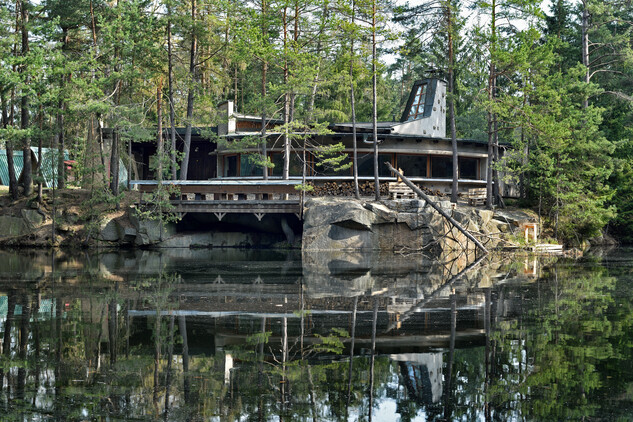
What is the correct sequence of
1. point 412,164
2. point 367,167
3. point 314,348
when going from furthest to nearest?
point 412,164 < point 367,167 < point 314,348

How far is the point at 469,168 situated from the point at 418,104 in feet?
16.0

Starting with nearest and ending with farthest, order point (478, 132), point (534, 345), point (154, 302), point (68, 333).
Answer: point (534, 345), point (68, 333), point (154, 302), point (478, 132)

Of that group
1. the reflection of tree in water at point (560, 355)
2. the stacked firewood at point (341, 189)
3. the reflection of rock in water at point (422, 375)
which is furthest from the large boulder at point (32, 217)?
the reflection of rock in water at point (422, 375)

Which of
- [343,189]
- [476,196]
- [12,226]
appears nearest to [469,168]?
[476,196]

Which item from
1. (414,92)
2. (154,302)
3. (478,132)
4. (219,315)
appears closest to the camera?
(219,315)

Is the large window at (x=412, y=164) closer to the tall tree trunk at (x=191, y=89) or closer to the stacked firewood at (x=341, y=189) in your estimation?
the stacked firewood at (x=341, y=189)

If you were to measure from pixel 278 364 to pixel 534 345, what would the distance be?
372cm

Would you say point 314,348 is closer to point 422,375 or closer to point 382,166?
point 422,375

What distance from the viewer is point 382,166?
33938 mm

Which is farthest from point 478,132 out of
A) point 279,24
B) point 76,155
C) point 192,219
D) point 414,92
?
point 76,155

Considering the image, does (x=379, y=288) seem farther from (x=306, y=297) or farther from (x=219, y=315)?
(x=219, y=315)

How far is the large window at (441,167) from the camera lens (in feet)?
113

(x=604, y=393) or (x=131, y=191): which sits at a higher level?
(x=131, y=191)

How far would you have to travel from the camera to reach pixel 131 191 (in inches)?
1268
